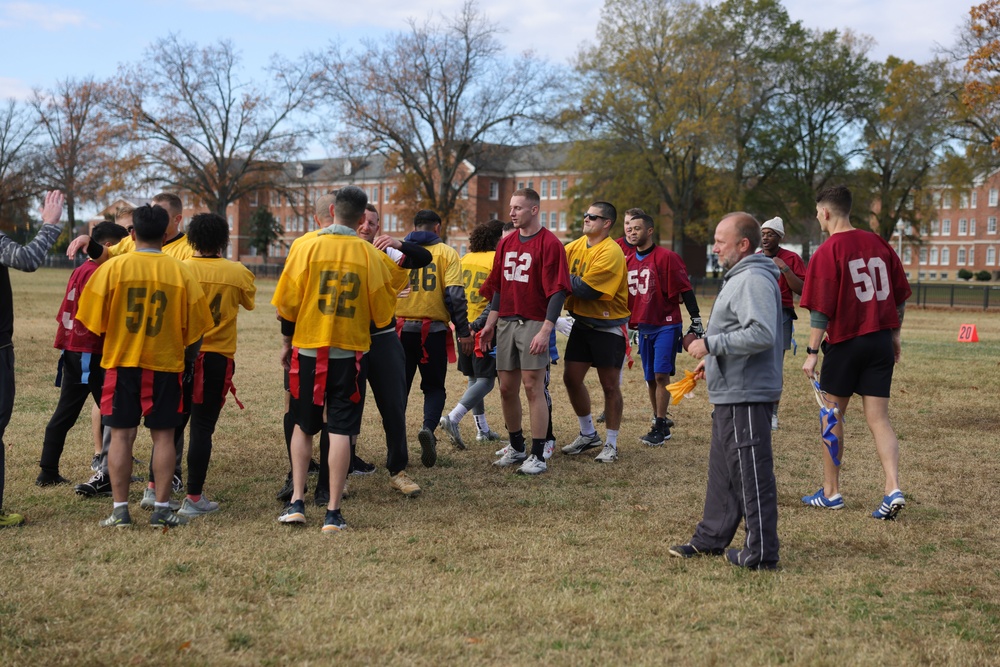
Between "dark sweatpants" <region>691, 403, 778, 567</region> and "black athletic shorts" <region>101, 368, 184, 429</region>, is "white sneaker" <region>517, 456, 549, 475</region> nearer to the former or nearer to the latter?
"dark sweatpants" <region>691, 403, 778, 567</region>

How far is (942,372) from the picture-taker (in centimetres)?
1465

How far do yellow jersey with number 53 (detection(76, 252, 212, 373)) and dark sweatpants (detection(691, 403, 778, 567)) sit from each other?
3.28 meters

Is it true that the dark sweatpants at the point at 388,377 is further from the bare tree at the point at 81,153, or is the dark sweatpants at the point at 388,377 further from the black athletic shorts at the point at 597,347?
the bare tree at the point at 81,153

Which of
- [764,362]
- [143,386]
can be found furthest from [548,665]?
[143,386]

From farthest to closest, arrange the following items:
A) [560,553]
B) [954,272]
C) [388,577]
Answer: [954,272], [560,553], [388,577]

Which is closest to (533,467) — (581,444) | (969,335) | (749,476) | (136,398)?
(581,444)

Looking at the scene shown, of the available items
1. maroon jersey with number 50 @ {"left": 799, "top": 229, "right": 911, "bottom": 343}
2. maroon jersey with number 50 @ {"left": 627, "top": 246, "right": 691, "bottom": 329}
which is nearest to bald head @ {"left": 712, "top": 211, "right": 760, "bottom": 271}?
maroon jersey with number 50 @ {"left": 799, "top": 229, "right": 911, "bottom": 343}

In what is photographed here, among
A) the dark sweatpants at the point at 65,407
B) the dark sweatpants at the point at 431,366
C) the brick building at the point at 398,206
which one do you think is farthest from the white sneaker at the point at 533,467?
the brick building at the point at 398,206

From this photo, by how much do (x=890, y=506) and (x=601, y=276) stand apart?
289 cm

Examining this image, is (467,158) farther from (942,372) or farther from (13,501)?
(13,501)

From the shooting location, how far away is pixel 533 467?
298 inches

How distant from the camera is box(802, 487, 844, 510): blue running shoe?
6.49 metres

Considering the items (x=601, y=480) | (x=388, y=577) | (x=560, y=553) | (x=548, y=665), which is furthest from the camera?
(x=601, y=480)

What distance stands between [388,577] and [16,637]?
67.2 inches
